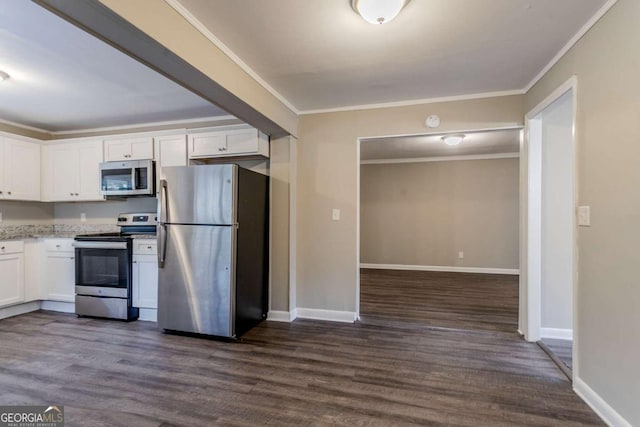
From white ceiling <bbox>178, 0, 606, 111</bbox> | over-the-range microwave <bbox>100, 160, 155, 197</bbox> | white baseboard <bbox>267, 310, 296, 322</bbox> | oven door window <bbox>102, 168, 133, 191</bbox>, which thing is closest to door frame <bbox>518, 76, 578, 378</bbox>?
white ceiling <bbox>178, 0, 606, 111</bbox>

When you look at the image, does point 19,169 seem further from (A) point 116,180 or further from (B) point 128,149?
(B) point 128,149

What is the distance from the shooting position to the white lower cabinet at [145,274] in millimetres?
3471

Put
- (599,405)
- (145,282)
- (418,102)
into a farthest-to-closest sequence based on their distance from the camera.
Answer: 1. (145,282)
2. (418,102)
3. (599,405)

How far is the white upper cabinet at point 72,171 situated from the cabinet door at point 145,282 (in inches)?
47.4

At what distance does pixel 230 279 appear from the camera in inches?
116

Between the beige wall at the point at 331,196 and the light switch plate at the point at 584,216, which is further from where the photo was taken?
the beige wall at the point at 331,196

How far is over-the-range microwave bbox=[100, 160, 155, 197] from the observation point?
3.76 metres

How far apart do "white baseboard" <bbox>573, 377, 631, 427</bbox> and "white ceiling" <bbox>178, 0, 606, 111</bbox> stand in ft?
7.53

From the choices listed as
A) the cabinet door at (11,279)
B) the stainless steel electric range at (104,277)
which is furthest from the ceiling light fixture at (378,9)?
the cabinet door at (11,279)

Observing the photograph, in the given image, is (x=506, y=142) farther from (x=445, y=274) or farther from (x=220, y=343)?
(x=220, y=343)

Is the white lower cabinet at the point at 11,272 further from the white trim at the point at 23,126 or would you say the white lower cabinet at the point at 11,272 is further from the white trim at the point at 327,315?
the white trim at the point at 327,315

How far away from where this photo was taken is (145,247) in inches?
138

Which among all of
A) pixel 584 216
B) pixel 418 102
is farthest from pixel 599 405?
pixel 418 102

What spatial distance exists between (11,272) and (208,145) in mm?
2716
